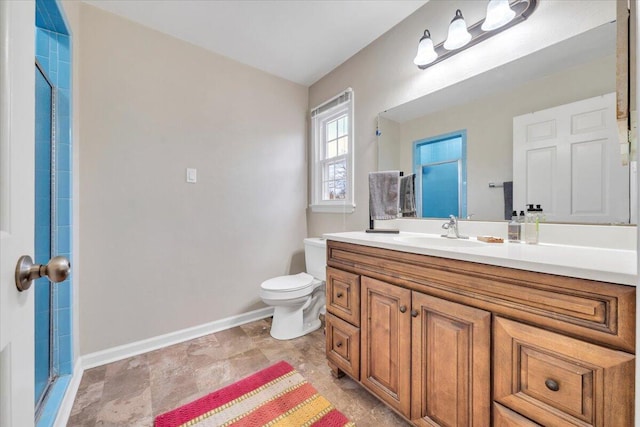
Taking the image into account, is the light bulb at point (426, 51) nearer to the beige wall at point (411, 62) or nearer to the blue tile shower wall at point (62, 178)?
the beige wall at point (411, 62)

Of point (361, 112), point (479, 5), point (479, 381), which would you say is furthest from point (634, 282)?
point (361, 112)

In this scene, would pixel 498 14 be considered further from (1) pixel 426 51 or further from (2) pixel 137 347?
(2) pixel 137 347

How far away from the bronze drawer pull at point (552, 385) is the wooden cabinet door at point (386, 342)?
447 millimetres

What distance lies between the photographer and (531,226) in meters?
1.19

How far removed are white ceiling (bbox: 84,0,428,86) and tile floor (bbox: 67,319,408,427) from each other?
2.30m

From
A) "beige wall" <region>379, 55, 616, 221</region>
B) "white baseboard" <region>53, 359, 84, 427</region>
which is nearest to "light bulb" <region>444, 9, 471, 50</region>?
"beige wall" <region>379, 55, 616, 221</region>

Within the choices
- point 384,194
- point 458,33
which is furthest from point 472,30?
point 384,194

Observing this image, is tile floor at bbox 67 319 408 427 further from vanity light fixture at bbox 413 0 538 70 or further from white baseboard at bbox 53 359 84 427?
vanity light fixture at bbox 413 0 538 70

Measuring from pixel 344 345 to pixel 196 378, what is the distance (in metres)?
0.92

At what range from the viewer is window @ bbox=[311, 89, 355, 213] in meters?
2.23

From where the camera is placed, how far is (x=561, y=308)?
27.8 inches

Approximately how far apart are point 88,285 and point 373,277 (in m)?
1.80

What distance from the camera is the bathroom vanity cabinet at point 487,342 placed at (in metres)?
0.65

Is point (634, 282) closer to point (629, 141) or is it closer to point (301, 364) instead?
point (629, 141)
